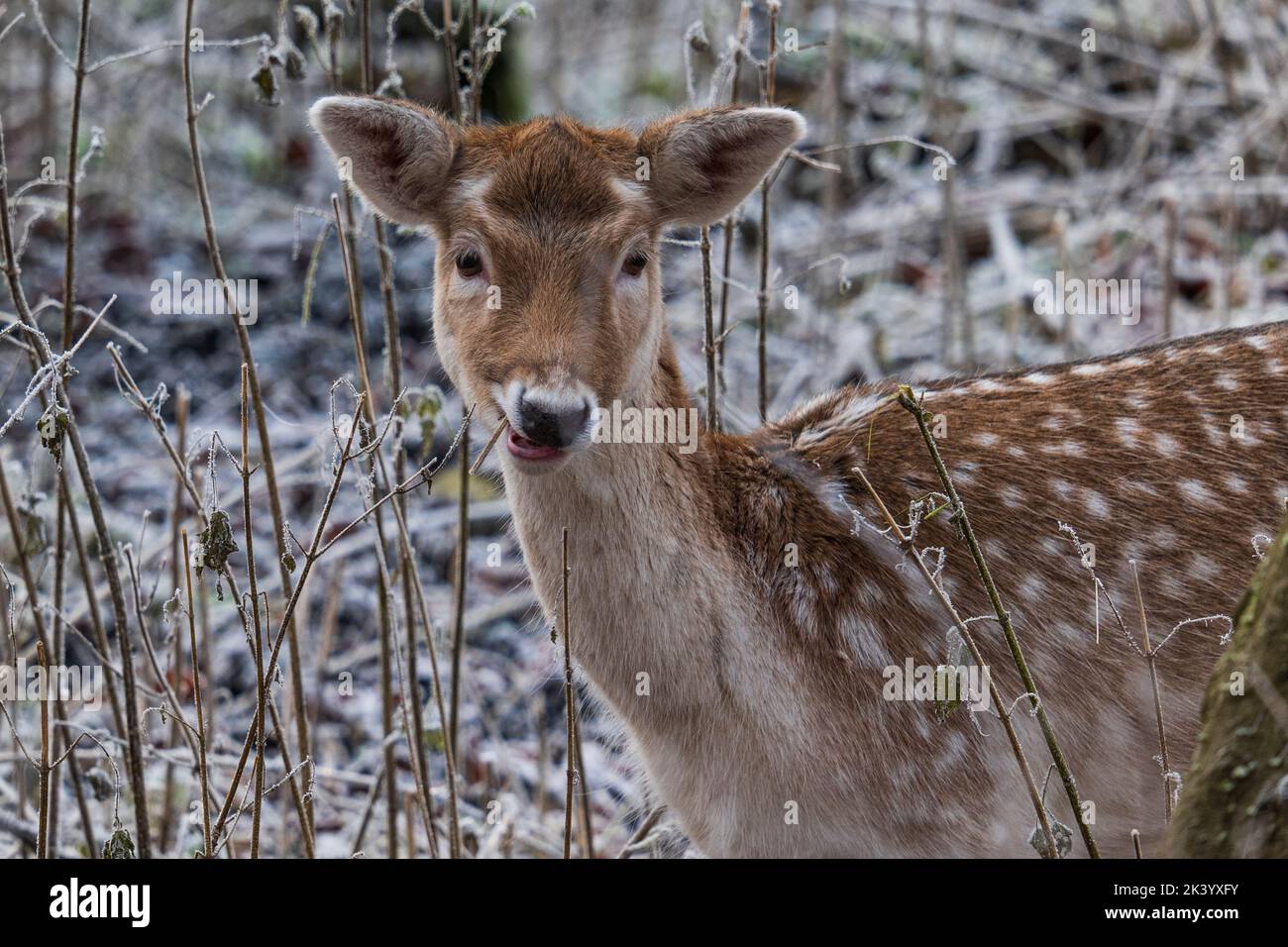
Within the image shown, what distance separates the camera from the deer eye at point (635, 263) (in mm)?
3646

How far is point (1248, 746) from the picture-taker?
218cm

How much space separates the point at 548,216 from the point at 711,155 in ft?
1.67

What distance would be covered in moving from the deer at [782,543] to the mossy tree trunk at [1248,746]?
117 cm

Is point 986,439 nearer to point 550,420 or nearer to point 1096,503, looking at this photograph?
point 1096,503

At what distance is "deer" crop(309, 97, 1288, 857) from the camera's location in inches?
139

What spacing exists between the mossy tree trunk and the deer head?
146 cm

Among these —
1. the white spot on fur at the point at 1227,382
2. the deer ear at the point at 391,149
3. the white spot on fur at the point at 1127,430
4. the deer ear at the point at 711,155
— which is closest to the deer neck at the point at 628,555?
the deer ear at the point at 711,155

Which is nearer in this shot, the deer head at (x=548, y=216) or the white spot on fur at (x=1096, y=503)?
the deer head at (x=548, y=216)

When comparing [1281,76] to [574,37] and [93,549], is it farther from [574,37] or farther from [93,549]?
[93,549]

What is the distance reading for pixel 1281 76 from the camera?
8.04m
